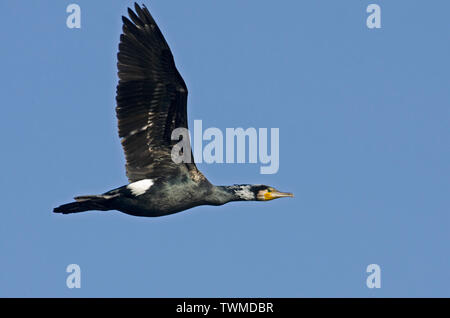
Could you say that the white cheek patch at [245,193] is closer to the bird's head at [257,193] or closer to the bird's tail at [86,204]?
the bird's head at [257,193]

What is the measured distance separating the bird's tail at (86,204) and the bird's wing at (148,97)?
84 centimetres

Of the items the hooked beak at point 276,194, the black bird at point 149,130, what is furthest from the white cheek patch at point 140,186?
the hooked beak at point 276,194

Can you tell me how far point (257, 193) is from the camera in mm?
33719

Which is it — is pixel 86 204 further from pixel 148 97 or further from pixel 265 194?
pixel 265 194

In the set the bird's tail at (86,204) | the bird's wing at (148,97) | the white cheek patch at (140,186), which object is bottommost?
→ the bird's tail at (86,204)

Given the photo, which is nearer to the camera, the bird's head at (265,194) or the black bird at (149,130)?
the black bird at (149,130)

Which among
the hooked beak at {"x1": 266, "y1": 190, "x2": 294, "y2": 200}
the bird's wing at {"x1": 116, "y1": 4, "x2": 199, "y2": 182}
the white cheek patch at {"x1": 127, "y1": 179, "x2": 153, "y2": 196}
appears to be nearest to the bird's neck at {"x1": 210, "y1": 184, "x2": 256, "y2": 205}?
the hooked beak at {"x1": 266, "y1": 190, "x2": 294, "y2": 200}

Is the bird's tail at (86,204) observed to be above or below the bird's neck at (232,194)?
below

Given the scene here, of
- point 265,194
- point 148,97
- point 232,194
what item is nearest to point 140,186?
point 148,97

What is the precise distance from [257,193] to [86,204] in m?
2.96

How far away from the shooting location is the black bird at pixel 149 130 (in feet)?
107

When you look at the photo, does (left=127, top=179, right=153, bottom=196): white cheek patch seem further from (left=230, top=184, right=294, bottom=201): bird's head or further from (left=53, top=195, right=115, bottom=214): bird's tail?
(left=230, top=184, right=294, bottom=201): bird's head

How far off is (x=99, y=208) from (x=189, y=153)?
172 cm
